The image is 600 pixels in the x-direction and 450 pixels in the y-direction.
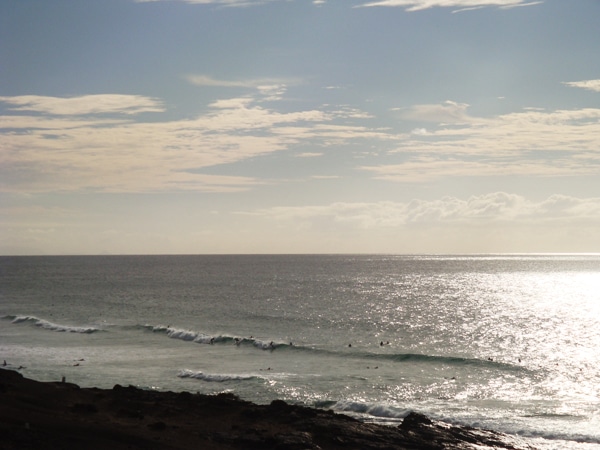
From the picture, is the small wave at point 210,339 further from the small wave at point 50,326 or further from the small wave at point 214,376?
the small wave at point 214,376

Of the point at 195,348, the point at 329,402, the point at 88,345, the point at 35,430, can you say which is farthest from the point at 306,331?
the point at 35,430

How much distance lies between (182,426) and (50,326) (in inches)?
2269

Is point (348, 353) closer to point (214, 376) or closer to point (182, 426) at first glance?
point (214, 376)

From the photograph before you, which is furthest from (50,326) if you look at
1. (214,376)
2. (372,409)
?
(372,409)

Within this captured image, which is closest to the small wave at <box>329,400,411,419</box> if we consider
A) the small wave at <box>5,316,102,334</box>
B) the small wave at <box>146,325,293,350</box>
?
the small wave at <box>146,325,293,350</box>

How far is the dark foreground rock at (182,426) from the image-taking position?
3030cm

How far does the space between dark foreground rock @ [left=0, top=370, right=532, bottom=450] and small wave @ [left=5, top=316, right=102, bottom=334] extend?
42.7 metres

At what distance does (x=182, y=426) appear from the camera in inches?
1352

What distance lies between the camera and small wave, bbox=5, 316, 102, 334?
8100cm

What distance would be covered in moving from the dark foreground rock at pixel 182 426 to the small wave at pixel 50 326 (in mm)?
42658

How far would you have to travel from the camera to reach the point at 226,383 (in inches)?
1998

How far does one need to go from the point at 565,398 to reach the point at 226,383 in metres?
27.0

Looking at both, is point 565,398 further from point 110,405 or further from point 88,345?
point 88,345

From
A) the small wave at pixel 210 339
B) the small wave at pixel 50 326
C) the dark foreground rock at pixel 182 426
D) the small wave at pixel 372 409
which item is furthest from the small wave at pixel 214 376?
the small wave at pixel 50 326
